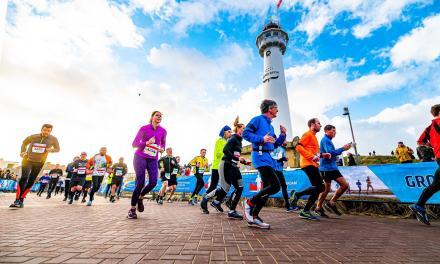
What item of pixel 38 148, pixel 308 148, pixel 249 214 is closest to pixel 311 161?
pixel 308 148

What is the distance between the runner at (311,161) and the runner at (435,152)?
1.88 m

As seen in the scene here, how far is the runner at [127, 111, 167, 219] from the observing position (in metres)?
4.57

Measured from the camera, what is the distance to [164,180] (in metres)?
9.52

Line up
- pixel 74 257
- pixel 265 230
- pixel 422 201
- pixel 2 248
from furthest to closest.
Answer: pixel 422 201 < pixel 265 230 < pixel 2 248 < pixel 74 257

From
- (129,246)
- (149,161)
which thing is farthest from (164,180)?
(129,246)

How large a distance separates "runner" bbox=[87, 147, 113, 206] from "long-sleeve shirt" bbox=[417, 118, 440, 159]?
9.88 m

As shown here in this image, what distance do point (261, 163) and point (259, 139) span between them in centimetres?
41

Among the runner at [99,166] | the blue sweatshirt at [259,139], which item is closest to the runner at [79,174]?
the runner at [99,166]

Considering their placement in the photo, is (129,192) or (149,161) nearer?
(149,161)

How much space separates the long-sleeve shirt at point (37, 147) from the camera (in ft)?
20.3

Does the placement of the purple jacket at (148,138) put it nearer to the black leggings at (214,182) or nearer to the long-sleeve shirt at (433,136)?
the black leggings at (214,182)

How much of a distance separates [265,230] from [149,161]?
2.70 metres

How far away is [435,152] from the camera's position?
461 centimetres

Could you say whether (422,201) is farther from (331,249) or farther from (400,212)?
(331,249)
